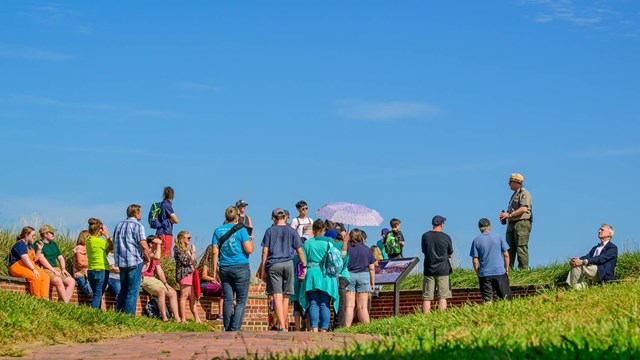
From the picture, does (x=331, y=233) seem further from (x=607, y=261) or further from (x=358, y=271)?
(x=607, y=261)

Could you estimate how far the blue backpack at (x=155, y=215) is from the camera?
2311 centimetres

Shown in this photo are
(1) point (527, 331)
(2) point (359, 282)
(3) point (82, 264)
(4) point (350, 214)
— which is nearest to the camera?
(1) point (527, 331)

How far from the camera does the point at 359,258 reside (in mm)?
19375

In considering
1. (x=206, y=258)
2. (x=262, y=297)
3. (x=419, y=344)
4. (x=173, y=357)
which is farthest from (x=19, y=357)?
(x=262, y=297)

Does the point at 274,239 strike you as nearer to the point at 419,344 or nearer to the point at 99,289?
the point at 99,289

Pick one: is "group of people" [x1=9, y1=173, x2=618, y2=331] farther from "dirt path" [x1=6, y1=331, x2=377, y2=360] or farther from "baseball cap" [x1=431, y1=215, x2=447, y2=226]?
"dirt path" [x1=6, y1=331, x2=377, y2=360]

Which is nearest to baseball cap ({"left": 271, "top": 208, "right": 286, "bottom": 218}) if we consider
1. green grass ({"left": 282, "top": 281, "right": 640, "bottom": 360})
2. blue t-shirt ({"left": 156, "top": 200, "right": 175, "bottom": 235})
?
green grass ({"left": 282, "top": 281, "right": 640, "bottom": 360})

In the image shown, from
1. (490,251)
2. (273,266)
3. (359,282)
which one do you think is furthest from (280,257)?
(490,251)

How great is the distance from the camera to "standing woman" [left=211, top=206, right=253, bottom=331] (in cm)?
1661

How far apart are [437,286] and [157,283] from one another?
5.17 metres

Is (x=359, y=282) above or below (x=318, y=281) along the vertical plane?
above

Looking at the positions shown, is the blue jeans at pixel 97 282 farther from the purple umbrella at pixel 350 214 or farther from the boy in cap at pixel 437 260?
the boy in cap at pixel 437 260

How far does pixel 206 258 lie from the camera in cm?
2062

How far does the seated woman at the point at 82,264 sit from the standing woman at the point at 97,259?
110cm
